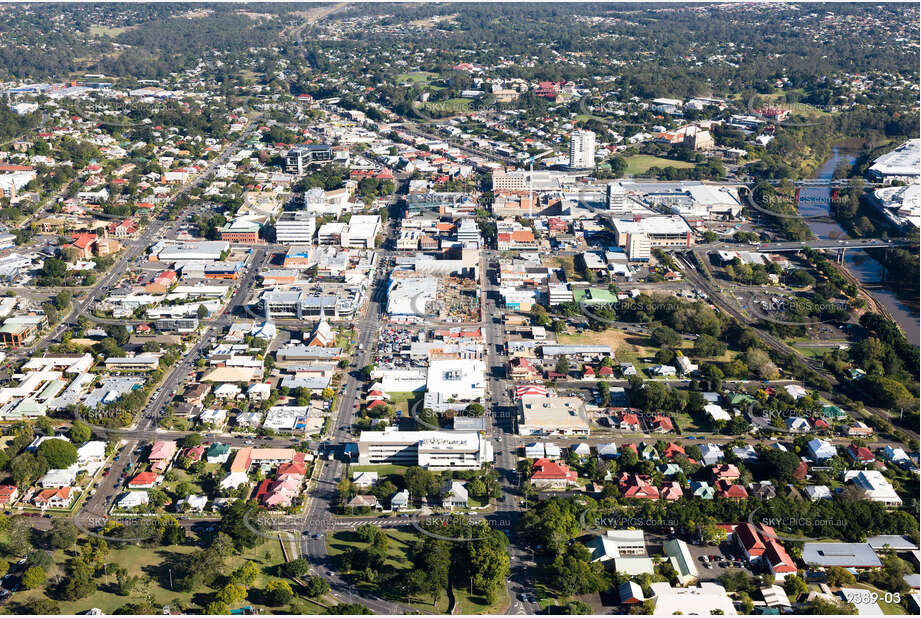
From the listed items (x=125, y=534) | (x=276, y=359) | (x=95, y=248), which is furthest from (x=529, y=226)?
(x=125, y=534)

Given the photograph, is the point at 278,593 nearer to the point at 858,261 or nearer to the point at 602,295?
the point at 602,295

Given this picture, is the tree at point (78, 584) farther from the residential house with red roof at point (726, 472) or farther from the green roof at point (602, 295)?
the green roof at point (602, 295)

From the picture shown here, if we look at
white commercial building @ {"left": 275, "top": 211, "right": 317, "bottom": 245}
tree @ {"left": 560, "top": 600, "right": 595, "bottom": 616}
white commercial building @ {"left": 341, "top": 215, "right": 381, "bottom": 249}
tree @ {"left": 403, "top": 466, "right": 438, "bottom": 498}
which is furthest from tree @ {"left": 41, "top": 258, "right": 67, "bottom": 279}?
tree @ {"left": 560, "top": 600, "right": 595, "bottom": 616}

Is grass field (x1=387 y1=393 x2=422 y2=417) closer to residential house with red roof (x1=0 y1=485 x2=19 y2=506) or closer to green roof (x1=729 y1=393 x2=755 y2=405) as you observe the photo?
green roof (x1=729 y1=393 x2=755 y2=405)

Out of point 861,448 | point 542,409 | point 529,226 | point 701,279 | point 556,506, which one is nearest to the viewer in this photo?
point 556,506

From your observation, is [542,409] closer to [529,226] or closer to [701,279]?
[701,279]

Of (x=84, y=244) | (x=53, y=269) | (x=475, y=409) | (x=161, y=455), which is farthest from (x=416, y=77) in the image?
(x=161, y=455)
